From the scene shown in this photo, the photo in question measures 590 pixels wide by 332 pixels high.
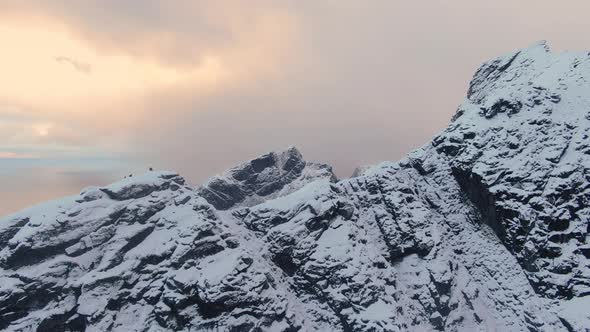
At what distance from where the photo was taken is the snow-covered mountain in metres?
78.6

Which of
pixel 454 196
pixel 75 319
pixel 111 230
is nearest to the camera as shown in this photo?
pixel 75 319

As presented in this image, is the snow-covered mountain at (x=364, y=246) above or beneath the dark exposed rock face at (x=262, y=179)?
beneath

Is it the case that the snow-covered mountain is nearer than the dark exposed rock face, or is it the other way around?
the snow-covered mountain

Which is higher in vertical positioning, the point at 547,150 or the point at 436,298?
the point at 547,150

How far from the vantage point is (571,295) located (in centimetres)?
7456

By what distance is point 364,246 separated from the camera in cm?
8925

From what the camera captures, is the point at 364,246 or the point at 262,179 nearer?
the point at 364,246

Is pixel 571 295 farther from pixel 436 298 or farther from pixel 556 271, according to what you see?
pixel 436 298

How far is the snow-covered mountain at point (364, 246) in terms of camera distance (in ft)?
258

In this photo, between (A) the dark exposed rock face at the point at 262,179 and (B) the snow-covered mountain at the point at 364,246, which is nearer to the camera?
(B) the snow-covered mountain at the point at 364,246

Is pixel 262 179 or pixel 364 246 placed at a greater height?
pixel 262 179

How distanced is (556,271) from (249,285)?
57160mm

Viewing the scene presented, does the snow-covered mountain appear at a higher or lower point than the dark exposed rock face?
lower

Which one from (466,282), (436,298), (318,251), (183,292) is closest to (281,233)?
(318,251)
